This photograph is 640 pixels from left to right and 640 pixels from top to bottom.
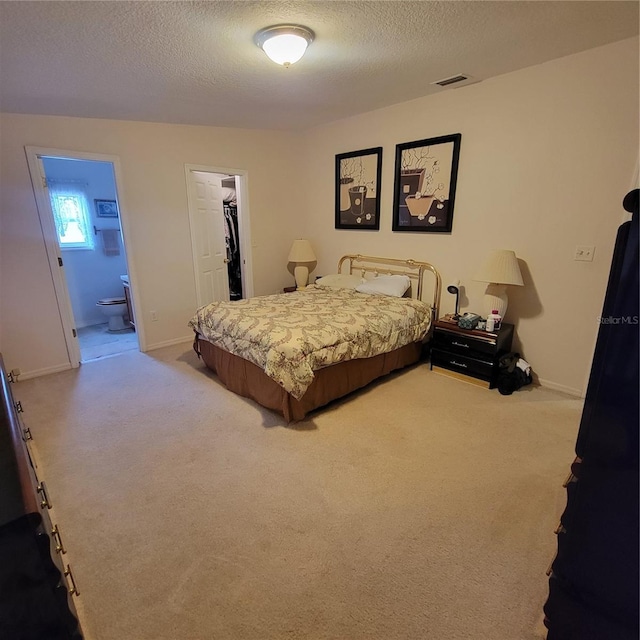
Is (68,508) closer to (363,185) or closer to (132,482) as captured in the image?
(132,482)

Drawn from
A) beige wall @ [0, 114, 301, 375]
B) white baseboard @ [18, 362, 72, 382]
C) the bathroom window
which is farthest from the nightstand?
the bathroom window

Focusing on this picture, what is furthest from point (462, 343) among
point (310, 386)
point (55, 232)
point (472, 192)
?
point (55, 232)

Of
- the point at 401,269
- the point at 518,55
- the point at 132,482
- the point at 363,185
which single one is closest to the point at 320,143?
the point at 363,185

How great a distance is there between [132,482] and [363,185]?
3.81m

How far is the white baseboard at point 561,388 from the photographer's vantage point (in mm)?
3125

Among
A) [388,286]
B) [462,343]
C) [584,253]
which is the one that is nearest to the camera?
[584,253]

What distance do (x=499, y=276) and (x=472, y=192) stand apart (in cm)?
94

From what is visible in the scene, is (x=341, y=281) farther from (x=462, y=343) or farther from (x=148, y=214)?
(x=148, y=214)

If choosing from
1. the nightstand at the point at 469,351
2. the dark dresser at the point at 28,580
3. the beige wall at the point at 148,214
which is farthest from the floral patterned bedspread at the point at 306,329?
the dark dresser at the point at 28,580

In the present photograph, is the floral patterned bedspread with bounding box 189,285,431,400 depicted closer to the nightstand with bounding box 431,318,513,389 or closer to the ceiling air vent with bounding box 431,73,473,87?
the nightstand with bounding box 431,318,513,389

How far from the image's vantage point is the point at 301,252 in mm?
4930

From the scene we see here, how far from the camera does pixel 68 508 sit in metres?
1.92

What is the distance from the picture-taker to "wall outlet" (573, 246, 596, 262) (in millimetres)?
2863

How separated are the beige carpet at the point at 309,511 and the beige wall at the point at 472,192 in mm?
798
